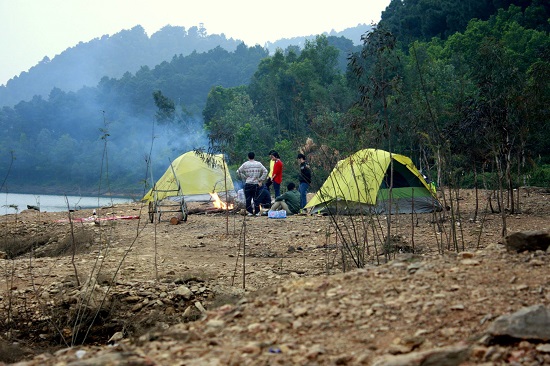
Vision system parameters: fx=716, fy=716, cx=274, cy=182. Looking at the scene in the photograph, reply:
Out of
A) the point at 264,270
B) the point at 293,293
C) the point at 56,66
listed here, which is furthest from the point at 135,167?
the point at 56,66

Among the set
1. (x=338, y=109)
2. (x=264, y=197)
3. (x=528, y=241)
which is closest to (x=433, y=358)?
A: (x=528, y=241)

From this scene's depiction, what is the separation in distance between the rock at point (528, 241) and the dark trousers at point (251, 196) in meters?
9.81

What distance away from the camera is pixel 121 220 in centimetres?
1473

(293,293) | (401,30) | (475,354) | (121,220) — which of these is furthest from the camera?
(401,30)

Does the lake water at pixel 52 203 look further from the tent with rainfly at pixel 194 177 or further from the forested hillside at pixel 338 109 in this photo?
the tent with rainfly at pixel 194 177

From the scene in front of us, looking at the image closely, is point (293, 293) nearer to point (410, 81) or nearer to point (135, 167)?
point (410, 81)

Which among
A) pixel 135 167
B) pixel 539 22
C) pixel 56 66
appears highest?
pixel 56 66

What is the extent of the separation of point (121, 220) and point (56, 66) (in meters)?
155

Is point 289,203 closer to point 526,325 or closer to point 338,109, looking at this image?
point 338,109

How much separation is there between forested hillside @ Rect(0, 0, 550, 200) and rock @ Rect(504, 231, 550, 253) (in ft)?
4.84

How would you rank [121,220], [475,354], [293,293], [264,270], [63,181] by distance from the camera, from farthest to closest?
[63,181] < [121,220] < [264,270] < [293,293] < [475,354]

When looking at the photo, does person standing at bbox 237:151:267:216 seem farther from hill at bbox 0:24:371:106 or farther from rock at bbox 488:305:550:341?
hill at bbox 0:24:371:106

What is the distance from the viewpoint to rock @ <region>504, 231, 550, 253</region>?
15.1 ft

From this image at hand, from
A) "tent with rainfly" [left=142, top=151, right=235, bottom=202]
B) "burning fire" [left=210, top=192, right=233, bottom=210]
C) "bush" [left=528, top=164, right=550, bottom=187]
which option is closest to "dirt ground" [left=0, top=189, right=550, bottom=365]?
"burning fire" [left=210, top=192, right=233, bottom=210]
